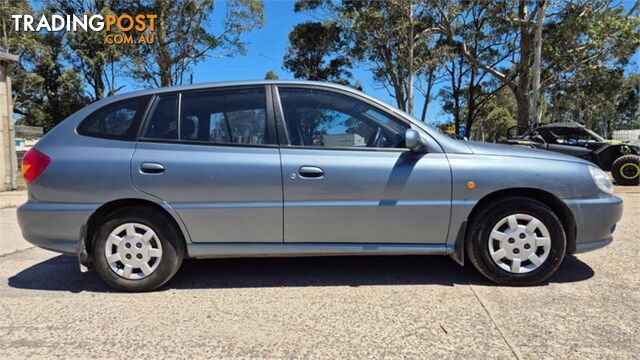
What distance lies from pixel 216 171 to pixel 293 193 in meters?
0.64

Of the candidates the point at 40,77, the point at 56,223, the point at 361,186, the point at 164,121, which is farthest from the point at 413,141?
the point at 40,77

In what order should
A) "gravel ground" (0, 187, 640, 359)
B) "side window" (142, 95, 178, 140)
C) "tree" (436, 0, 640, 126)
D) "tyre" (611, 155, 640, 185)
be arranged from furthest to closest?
1. "tree" (436, 0, 640, 126)
2. "tyre" (611, 155, 640, 185)
3. "side window" (142, 95, 178, 140)
4. "gravel ground" (0, 187, 640, 359)

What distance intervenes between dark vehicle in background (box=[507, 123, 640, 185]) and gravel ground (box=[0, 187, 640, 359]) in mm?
8590

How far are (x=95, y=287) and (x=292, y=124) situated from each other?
221 cm

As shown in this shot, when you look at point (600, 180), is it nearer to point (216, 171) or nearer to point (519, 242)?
point (519, 242)

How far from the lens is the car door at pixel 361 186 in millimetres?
3705

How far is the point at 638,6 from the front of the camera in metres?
20.2

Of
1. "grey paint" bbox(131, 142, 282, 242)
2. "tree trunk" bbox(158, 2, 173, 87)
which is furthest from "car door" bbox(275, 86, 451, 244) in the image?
"tree trunk" bbox(158, 2, 173, 87)

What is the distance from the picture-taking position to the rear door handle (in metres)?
3.71

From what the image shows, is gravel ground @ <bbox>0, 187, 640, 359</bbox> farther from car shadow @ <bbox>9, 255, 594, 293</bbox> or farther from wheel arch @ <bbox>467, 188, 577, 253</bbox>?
wheel arch @ <bbox>467, 188, 577, 253</bbox>

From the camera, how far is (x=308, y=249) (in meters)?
3.80

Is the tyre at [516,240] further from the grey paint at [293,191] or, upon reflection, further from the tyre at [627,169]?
the tyre at [627,169]

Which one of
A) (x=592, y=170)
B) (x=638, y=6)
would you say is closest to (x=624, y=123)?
(x=638, y=6)

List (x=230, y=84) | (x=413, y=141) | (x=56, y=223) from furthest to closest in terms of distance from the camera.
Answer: (x=230, y=84), (x=56, y=223), (x=413, y=141)
